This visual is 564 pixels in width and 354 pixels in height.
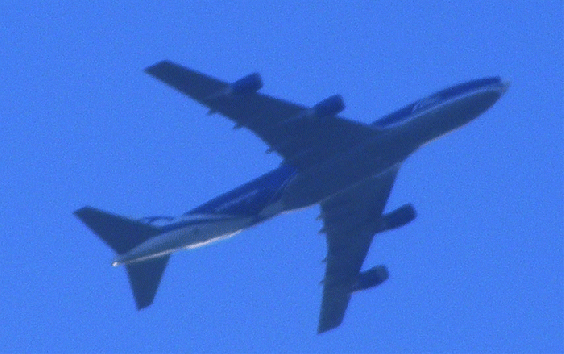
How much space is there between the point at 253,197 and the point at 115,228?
27.8 feet

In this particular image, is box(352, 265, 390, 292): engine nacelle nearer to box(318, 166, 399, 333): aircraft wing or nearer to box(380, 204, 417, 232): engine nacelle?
box(318, 166, 399, 333): aircraft wing

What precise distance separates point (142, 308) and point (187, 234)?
5.45 metres

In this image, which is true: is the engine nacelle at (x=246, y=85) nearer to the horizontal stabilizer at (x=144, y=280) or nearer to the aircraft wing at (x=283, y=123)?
the aircraft wing at (x=283, y=123)

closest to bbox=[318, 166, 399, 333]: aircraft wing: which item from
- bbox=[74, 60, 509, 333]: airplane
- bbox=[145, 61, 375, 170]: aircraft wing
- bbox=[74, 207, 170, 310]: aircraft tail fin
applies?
bbox=[74, 60, 509, 333]: airplane

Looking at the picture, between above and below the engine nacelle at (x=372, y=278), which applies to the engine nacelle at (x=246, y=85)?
above

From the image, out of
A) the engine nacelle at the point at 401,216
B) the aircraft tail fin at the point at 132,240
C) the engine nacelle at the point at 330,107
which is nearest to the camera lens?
the engine nacelle at the point at 330,107

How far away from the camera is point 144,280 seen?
3105 inches

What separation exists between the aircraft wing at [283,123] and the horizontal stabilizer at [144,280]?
34.2ft

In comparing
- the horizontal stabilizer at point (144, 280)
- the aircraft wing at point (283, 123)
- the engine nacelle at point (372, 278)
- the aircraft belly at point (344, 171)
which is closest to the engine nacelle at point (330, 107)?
the aircraft wing at point (283, 123)

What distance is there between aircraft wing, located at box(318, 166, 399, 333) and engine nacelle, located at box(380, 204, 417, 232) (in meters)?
0.78

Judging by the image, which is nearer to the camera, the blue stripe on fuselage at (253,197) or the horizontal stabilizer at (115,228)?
the horizontal stabilizer at (115,228)

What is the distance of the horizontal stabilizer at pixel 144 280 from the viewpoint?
7869 cm

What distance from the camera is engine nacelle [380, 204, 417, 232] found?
83.6 metres

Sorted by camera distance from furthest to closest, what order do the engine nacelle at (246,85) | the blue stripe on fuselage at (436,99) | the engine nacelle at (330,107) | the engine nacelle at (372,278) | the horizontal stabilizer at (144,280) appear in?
1. the engine nacelle at (372,278)
2. the horizontal stabilizer at (144,280)
3. the blue stripe on fuselage at (436,99)
4. the engine nacelle at (330,107)
5. the engine nacelle at (246,85)
